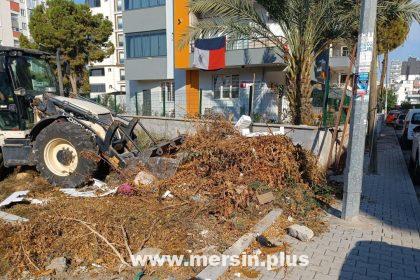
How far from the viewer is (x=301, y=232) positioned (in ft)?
16.0

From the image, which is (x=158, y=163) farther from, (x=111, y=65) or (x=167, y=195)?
(x=111, y=65)

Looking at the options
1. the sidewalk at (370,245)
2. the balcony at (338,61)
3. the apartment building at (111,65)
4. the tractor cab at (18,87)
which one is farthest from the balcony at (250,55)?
the apartment building at (111,65)

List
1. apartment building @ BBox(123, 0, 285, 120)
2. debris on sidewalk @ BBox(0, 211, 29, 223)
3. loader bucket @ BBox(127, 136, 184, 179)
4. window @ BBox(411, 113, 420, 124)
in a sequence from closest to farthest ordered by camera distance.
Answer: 1. debris on sidewalk @ BBox(0, 211, 29, 223)
2. loader bucket @ BBox(127, 136, 184, 179)
3. window @ BBox(411, 113, 420, 124)
4. apartment building @ BBox(123, 0, 285, 120)

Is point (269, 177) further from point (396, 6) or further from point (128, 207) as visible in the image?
point (396, 6)

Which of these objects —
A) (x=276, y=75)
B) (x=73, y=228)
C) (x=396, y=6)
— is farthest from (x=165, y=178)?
(x=276, y=75)

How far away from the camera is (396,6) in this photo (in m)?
9.05

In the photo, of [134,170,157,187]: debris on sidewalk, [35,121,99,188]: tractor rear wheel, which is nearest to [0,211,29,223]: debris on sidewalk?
[35,121,99,188]: tractor rear wheel

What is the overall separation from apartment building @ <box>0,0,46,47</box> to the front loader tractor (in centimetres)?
4690

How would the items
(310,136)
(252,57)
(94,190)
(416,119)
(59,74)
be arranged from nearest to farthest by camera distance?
(94,190)
(59,74)
(310,136)
(416,119)
(252,57)

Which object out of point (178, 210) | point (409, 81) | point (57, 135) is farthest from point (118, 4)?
point (409, 81)

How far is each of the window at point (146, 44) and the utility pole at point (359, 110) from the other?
1928 cm

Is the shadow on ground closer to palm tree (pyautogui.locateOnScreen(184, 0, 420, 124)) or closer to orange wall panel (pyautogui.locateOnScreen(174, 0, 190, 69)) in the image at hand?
palm tree (pyautogui.locateOnScreen(184, 0, 420, 124))

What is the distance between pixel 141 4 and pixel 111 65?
33.8 meters

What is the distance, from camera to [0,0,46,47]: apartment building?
47.8 metres
